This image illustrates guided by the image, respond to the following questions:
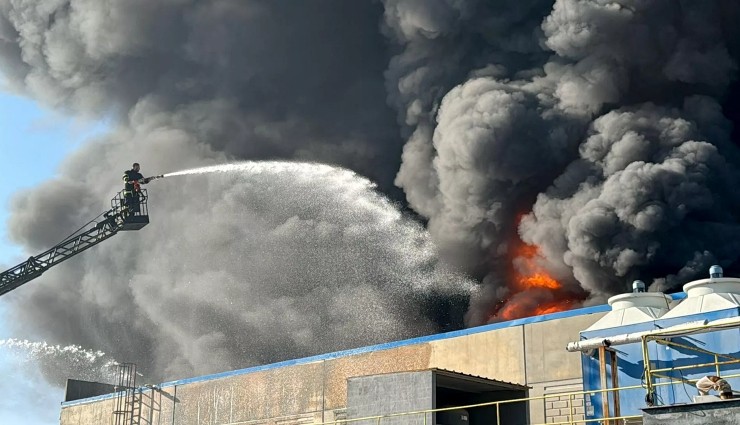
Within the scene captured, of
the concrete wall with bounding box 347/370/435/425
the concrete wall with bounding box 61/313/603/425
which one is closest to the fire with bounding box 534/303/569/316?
the concrete wall with bounding box 61/313/603/425

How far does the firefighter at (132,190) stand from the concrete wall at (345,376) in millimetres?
6986

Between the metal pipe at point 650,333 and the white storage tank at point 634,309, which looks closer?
the metal pipe at point 650,333

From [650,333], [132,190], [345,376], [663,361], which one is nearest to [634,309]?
[663,361]

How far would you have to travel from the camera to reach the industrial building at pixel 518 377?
57.3 feet

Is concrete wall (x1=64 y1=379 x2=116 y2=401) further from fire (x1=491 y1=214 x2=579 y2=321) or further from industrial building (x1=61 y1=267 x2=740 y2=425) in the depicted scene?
fire (x1=491 y1=214 x2=579 y2=321)

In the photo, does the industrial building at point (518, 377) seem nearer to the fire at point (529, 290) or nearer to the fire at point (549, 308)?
the fire at point (529, 290)

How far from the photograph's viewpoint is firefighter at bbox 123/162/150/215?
34.9 meters

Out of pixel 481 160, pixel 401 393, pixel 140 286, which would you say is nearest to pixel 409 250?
pixel 481 160

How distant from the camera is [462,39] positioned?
151 ft

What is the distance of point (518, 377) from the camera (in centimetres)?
2350

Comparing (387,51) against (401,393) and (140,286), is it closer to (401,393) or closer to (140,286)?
(140,286)

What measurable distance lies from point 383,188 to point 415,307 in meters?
7.27

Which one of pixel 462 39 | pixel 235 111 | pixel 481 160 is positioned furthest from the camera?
pixel 235 111

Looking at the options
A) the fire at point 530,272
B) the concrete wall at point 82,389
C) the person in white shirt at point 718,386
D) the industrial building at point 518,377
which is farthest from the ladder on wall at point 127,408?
the person in white shirt at point 718,386
